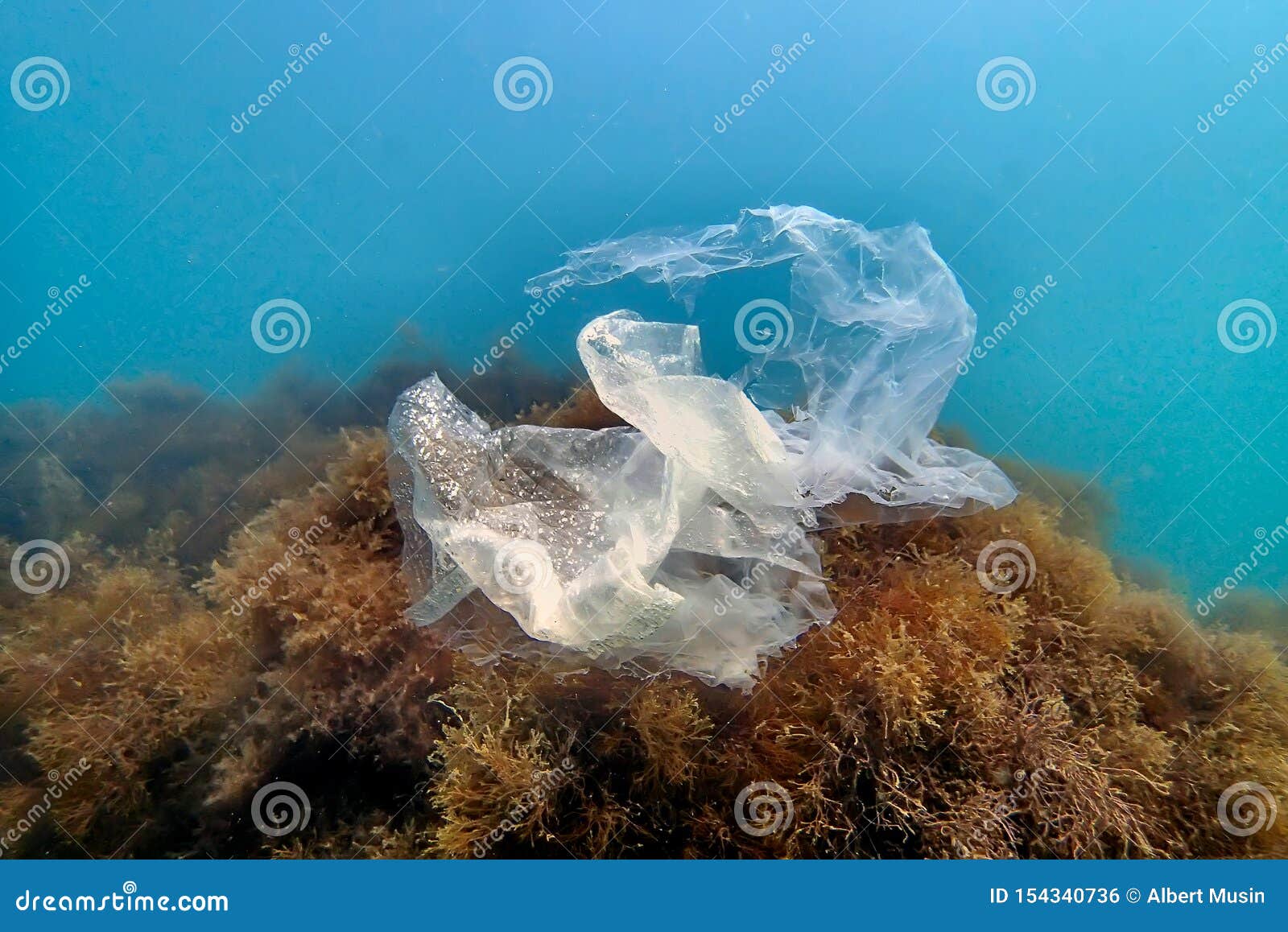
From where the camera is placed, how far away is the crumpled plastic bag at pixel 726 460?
2219mm

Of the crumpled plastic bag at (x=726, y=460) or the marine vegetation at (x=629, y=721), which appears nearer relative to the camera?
the crumpled plastic bag at (x=726, y=460)

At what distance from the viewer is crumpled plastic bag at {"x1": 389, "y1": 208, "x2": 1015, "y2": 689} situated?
2.22 m

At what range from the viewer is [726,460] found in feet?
7.14

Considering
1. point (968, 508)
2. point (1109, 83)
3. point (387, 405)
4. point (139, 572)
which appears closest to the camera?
point (968, 508)

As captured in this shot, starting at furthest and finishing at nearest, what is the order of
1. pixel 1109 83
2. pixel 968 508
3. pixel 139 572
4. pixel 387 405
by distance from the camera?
pixel 1109 83 → pixel 387 405 → pixel 139 572 → pixel 968 508

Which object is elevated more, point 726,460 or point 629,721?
point 726,460

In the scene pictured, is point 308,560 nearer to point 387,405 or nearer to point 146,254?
point 387,405

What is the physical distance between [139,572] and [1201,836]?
180 inches

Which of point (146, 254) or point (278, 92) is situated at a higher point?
point (278, 92)

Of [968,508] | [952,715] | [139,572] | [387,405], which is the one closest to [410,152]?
[387,405]

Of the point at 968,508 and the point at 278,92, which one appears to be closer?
the point at 968,508

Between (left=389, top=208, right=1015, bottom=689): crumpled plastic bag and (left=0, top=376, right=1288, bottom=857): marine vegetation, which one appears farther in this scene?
(left=0, top=376, right=1288, bottom=857): marine vegetation

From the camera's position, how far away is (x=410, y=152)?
3.54 meters

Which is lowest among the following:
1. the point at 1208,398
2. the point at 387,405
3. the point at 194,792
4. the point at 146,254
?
the point at 194,792
